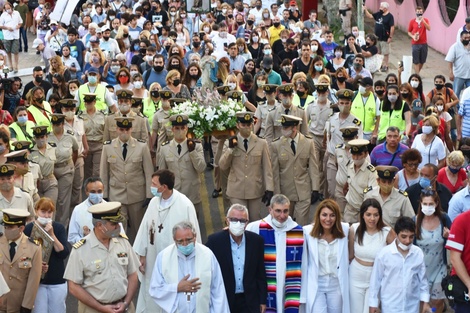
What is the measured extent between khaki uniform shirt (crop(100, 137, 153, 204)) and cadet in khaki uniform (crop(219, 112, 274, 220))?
1053 mm

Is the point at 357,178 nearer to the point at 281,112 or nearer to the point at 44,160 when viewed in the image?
the point at 281,112

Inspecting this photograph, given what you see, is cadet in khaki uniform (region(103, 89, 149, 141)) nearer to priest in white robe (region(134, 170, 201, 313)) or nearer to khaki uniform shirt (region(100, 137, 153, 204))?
khaki uniform shirt (region(100, 137, 153, 204))

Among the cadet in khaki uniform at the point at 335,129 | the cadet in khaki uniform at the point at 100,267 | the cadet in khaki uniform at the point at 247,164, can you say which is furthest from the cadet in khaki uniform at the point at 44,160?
the cadet in khaki uniform at the point at 100,267

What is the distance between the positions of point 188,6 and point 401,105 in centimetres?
1171

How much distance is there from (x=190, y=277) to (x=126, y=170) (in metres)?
4.30

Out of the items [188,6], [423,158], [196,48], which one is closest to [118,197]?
[423,158]

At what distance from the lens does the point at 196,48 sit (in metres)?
23.5

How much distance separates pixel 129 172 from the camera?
14.3m

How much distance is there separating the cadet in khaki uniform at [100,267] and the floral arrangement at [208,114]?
209 inches

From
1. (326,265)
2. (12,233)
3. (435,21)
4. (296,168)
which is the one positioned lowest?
(435,21)

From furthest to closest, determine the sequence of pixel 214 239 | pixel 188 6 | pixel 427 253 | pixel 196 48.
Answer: pixel 188 6, pixel 196 48, pixel 427 253, pixel 214 239

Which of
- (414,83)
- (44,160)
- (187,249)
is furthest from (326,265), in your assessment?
(414,83)

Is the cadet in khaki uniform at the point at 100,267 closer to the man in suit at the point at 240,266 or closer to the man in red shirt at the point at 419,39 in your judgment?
the man in suit at the point at 240,266

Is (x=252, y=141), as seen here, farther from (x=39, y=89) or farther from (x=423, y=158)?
(x=39, y=89)
